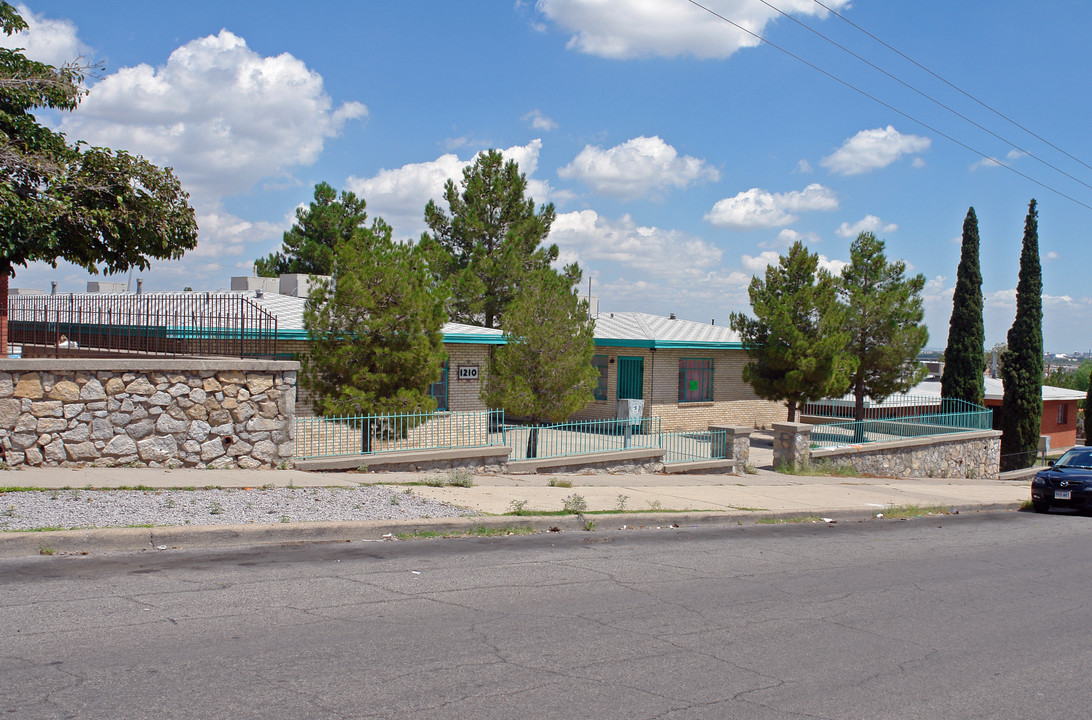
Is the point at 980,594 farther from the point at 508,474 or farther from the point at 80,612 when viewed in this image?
the point at 508,474

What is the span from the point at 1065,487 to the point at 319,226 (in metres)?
33.6

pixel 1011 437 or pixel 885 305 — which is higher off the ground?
pixel 885 305

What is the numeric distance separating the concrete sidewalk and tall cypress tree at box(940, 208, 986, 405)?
578 inches

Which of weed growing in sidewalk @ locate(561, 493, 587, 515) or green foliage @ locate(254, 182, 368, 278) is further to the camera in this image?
green foliage @ locate(254, 182, 368, 278)

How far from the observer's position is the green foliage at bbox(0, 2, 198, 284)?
12.6 m

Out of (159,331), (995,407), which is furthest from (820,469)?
(995,407)

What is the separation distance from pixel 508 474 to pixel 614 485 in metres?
2.08

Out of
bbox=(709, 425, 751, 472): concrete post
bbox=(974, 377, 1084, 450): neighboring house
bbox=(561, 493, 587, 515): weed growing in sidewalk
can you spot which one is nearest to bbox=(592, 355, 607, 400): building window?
bbox=(709, 425, 751, 472): concrete post

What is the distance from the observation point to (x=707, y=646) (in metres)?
6.04

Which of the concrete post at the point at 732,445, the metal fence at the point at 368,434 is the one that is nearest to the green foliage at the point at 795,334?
the concrete post at the point at 732,445

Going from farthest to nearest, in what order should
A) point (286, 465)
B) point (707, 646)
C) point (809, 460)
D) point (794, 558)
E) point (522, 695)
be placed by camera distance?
point (809, 460) < point (286, 465) < point (794, 558) < point (707, 646) < point (522, 695)

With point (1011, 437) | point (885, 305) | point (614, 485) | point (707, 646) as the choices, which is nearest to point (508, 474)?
point (614, 485)

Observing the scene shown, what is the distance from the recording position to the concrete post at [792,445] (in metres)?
20.9

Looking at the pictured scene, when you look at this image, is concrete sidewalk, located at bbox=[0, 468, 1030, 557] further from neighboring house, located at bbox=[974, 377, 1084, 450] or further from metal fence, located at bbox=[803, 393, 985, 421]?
neighboring house, located at bbox=[974, 377, 1084, 450]
